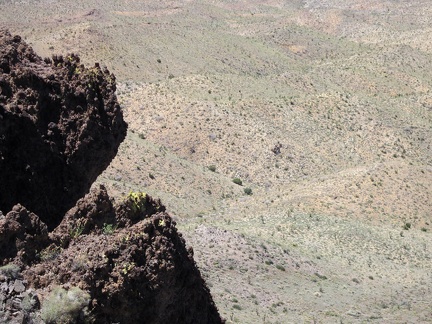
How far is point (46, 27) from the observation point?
8106 centimetres

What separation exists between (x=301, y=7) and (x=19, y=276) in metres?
128

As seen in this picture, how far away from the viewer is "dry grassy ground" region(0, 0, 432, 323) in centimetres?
3497

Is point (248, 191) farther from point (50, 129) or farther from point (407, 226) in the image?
point (50, 129)

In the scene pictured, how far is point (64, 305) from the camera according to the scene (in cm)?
1207

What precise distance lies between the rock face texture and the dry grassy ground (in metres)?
12.8

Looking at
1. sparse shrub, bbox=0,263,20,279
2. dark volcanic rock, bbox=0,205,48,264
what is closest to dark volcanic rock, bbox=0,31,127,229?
dark volcanic rock, bbox=0,205,48,264

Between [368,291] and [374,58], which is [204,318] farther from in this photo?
[374,58]

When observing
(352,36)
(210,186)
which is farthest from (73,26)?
(352,36)

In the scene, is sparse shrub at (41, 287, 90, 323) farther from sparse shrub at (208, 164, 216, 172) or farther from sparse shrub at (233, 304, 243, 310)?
sparse shrub at (208, 164, 216, 172)

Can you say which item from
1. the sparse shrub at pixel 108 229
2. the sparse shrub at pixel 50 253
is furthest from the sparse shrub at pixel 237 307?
the sparse shrub at pixel 50 253

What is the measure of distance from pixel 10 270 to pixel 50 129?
514cm

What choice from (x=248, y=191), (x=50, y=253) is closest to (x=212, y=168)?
(x=248, y=191)

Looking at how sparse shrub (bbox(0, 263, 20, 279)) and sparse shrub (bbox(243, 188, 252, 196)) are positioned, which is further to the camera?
sparse shrub (bbox(243, 188, 252, 196))

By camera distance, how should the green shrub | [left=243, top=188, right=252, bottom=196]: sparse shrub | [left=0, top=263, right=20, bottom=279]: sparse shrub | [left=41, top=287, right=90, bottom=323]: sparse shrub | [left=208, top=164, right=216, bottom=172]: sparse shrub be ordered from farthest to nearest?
1. [left=208, top=164, right=216, bottom=172]: sparse shrub
2. [left=243, top=188, right=252, bottom=196]: sparse shrub
3. the green shrub
4. [left=0, top=263, right=20, bottom=279]: sparse shrub
5. [left=41, top=287, right=90, bottom=323]: sparse shrub
